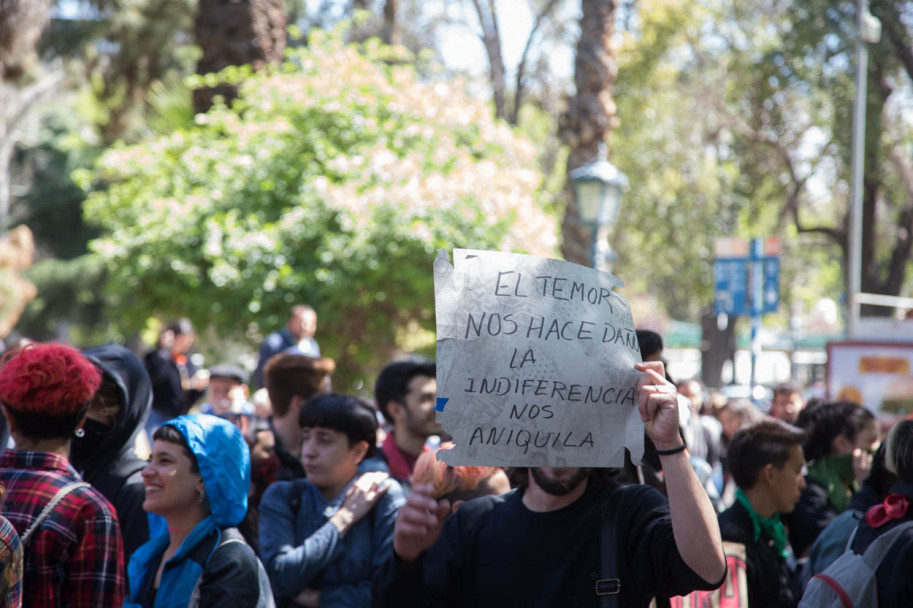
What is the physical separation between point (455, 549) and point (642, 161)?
77.5 feet

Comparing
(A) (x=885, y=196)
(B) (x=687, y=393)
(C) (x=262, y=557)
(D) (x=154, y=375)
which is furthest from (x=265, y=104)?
(A) (x=885, y=196)

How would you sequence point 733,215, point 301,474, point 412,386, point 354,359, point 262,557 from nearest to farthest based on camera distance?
point 262,557, point 301,474, point 412,386, point 354,359, point 733,215

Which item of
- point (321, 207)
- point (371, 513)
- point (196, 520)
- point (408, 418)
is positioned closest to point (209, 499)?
point (196, 520)

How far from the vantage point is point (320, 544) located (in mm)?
3695

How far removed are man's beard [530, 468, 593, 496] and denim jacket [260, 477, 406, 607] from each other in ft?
4.08

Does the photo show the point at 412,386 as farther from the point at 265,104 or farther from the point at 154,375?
the point at 265,104

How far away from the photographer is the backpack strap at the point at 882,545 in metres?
2.91

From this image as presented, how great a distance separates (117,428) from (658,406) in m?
2.37

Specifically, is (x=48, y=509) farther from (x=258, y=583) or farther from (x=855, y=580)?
(x=855, y=580)

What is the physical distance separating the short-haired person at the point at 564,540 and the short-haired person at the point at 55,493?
0.81 metres

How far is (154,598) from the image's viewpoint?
3.24 m

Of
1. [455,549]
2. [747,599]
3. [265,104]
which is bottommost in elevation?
[747,599]

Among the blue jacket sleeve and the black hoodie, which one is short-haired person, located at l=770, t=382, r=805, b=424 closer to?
the blue jacket sleeve

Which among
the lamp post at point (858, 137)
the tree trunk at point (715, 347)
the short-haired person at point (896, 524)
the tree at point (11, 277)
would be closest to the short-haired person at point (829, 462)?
the short-haired person at point (896, 524)
